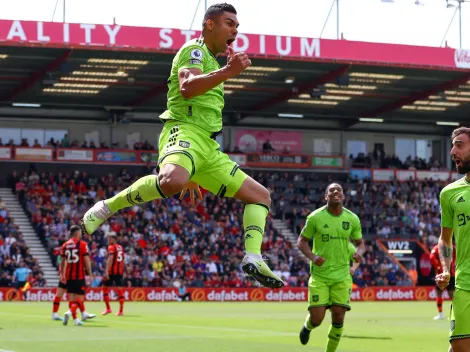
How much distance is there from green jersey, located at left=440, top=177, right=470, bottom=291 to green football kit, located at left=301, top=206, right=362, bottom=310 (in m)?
6.54

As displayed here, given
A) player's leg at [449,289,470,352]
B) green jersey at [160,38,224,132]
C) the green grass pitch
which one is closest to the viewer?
green jersey at [160,38,224,132]

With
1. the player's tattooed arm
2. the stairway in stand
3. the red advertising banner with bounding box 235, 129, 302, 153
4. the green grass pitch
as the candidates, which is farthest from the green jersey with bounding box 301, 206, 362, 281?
the red advertising banner with bounding box 235, 129, 302, 153

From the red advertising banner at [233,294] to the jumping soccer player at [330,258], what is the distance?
2390 cm

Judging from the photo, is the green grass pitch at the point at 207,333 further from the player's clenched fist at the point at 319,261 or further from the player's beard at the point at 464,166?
the player's beard at the point at 464,166

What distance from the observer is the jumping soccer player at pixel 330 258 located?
16062 millimetres

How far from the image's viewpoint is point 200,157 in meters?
8.73

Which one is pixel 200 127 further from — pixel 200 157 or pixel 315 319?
pixel 315 319

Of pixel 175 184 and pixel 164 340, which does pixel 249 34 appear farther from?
pixel 175 184

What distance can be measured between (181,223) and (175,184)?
39.6m

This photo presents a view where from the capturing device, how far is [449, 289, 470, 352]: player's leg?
364 inches

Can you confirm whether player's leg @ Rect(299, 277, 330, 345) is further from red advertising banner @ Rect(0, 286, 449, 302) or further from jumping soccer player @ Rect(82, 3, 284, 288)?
red advertising banner @ Rect(0, 286, 449, 302)

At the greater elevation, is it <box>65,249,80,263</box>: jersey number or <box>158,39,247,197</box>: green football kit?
<box>158,39,247,197</box>: green football kit

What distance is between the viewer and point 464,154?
9391 millimetres

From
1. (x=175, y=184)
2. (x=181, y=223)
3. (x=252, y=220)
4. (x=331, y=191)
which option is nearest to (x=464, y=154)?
(x=252, y=220)
